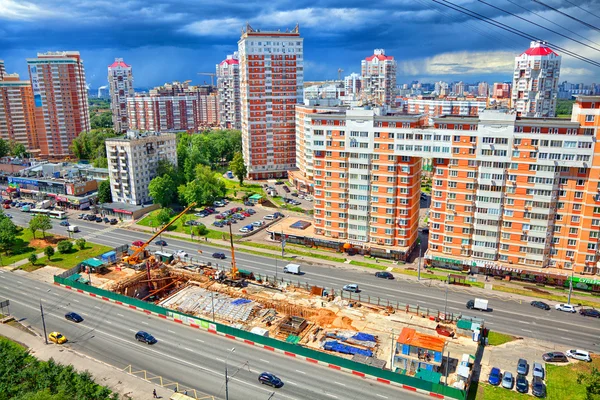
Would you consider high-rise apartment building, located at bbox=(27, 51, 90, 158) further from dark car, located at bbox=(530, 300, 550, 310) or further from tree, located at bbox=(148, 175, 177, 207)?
dark car, located at bbox=(530, 300, 550, 310)

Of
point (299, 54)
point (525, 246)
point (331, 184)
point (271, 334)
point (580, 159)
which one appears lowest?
point (271, 334)

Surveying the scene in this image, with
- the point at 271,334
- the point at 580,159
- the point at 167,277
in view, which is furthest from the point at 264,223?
the point at 580,159

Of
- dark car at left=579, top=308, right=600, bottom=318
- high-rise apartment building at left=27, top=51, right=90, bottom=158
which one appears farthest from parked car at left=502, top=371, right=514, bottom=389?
high-rise apartment building at left=27, top=51, right=90, bottom=158

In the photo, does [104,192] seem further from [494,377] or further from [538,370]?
[538,370]

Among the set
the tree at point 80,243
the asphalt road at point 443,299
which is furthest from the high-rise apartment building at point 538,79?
the tree at point 80,243

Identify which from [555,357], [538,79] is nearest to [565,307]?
[555,357]

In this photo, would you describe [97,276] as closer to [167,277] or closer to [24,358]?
[167,277]

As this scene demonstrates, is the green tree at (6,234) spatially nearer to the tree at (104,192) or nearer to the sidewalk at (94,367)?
the tree at (104,192)
